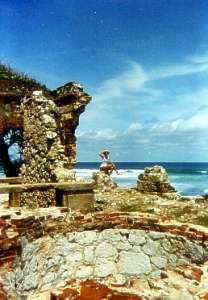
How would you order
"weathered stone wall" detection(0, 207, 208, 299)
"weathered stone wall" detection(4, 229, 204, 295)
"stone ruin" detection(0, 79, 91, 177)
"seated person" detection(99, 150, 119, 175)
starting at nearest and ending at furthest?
"weathered stone wall" detection(0, 207, 208, 299) < "weathered stone wall" detection(4, 229, 204, 295) < "stone ruin" detection(0, 79, 91, 177) < "seated person" detection(99, 150, 119, 175)

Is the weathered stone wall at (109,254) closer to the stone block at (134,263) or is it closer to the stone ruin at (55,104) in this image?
the stone block at (134,263)

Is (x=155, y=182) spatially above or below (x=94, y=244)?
above

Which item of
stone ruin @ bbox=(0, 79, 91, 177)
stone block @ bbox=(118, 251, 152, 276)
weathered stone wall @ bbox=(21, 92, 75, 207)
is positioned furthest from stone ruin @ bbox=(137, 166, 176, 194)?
stone block @ bbox=(118, 251, 152, 276)

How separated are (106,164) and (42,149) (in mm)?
6287

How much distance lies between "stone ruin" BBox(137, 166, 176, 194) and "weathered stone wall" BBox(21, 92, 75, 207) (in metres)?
4.31

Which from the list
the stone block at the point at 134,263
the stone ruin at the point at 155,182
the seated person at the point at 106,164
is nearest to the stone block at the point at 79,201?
the stone block at the point at 134,263

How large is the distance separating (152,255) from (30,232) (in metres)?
2.11

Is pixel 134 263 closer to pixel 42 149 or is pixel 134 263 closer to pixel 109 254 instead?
pixel 109 254

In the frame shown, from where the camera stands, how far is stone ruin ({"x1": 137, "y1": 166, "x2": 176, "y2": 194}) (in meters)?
14.8

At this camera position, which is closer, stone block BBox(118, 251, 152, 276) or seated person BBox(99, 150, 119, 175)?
stone block BBox(118, 251, 152, 276)

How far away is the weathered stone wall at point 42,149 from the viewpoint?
1145cm

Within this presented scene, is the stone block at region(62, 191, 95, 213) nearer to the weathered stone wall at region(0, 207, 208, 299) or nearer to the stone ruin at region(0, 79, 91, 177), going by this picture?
the weathered stone wall at region(0, 207, 208, 299)

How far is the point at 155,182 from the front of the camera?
15.1 meters

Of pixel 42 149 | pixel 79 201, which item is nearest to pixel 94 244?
pixel 79 201
